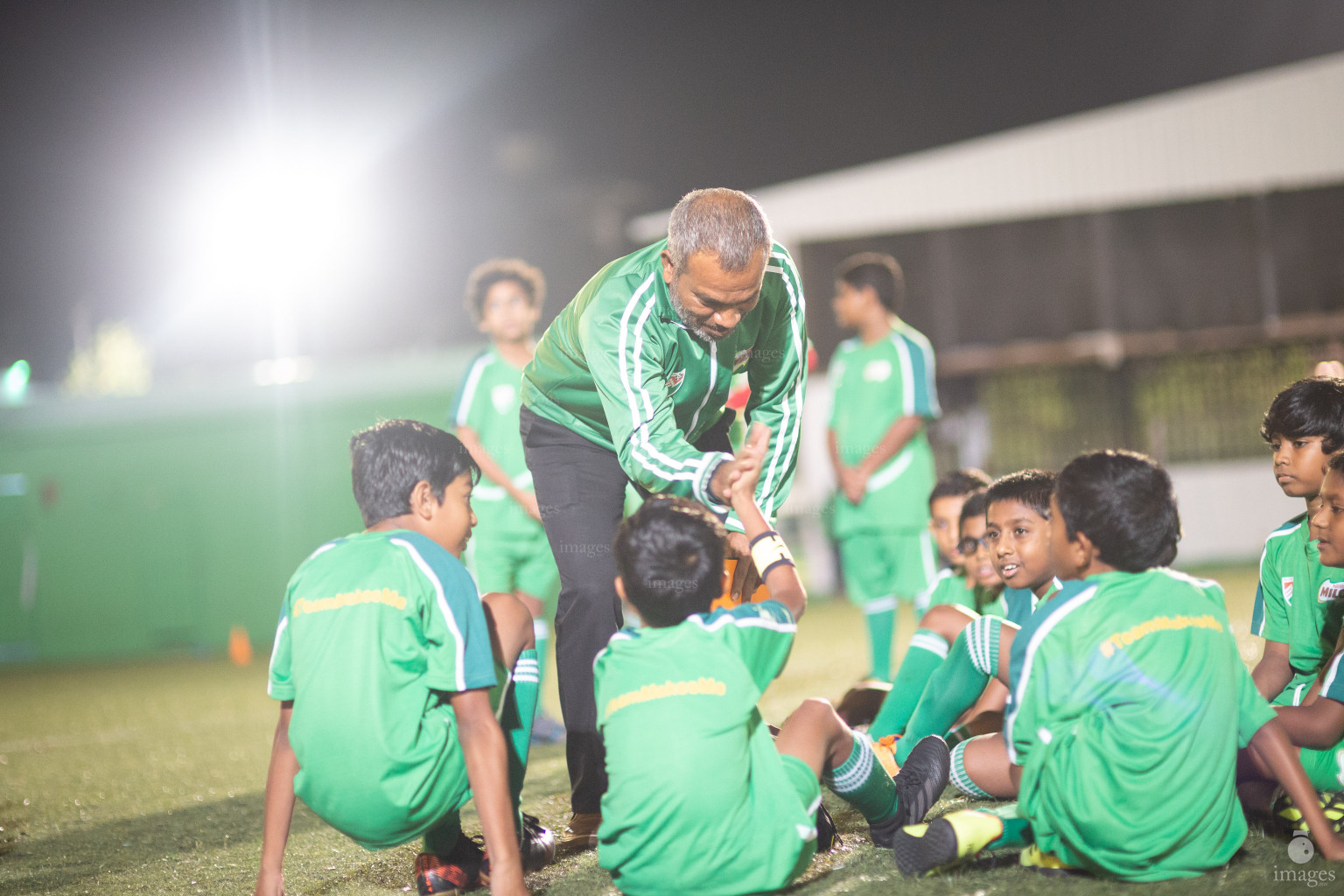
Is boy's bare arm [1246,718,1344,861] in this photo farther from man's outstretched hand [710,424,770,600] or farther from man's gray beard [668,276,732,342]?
Answer: man's gray beard [668,276,732,342]

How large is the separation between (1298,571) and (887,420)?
2937 mm

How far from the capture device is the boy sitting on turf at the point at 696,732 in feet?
6.97

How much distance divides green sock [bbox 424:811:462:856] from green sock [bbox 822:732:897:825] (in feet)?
2.84

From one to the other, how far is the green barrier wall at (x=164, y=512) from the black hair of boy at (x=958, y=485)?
629cm

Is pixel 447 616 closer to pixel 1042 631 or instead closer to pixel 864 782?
pixel 864 782

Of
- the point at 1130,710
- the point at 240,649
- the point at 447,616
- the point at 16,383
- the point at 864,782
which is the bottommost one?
the point at 240,649

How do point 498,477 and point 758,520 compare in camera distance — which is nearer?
point 758,520

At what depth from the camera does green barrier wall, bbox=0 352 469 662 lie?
9.98m

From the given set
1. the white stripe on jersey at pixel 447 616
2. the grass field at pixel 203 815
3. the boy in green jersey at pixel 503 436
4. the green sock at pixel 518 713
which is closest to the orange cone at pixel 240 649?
the grass field at pixel 203 815

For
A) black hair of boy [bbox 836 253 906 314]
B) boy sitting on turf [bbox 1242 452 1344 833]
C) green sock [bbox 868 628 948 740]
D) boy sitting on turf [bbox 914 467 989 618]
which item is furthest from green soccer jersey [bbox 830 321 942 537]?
boy sitting on turf [bbox 1242 452 1344 833]

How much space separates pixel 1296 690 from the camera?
2.88m

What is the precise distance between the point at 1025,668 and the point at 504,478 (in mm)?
3354

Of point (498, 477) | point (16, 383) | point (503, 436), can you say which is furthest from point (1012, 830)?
point (16, 383)

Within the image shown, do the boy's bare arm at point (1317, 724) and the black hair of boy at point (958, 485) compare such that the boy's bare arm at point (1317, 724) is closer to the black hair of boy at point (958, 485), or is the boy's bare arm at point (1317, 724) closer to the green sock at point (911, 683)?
the green sock at point (911, 683)
